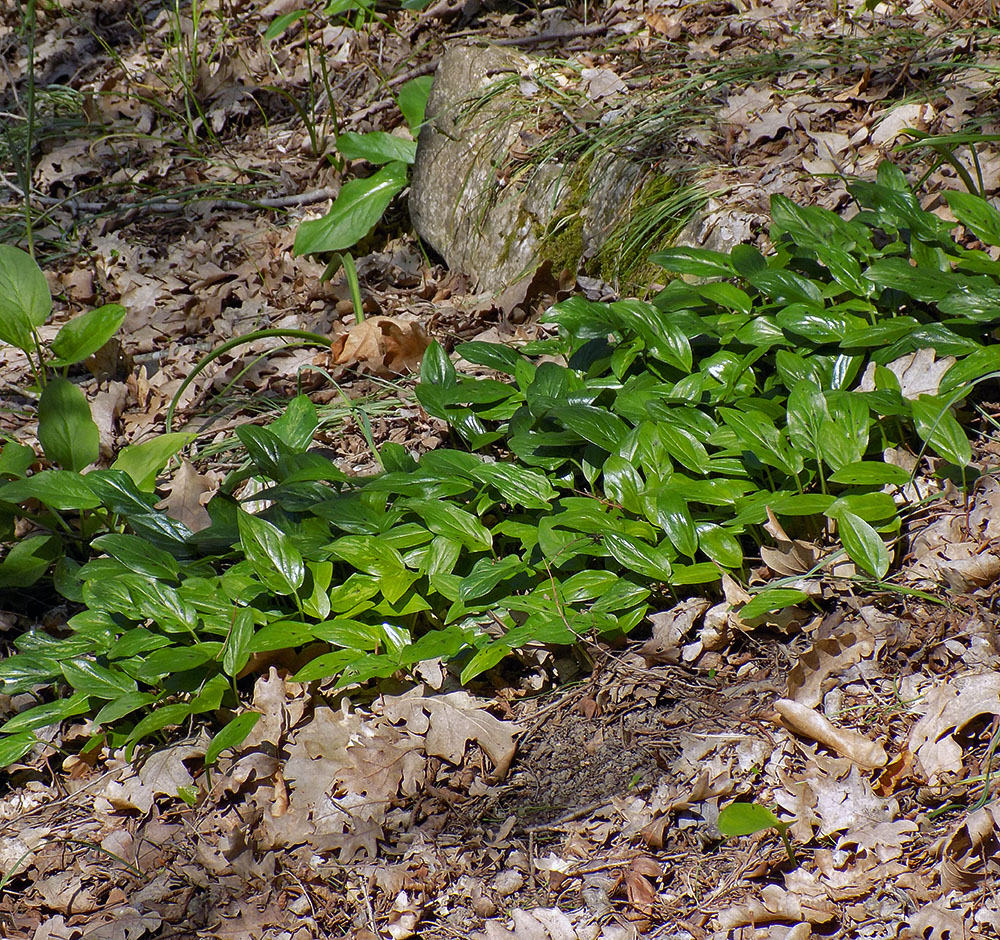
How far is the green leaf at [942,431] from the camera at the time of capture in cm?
200

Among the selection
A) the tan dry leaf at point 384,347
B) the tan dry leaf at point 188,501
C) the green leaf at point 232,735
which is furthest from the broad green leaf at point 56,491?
the tan dry leaf at point 384,347

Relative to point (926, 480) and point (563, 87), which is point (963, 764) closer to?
point (926, 480)

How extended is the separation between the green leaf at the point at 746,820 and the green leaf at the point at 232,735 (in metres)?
1.08

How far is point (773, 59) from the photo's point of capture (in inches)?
147

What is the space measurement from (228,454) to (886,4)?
3.46 metres

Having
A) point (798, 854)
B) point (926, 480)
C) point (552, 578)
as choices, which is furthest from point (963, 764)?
point (552, 578)

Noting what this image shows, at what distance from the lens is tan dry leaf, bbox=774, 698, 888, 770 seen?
1688mm

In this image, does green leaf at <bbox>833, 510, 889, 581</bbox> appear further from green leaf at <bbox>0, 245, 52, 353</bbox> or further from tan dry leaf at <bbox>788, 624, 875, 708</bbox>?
green leaf at <bbox>0, 245, 52, 353</bbox>

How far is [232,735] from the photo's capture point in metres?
2.03

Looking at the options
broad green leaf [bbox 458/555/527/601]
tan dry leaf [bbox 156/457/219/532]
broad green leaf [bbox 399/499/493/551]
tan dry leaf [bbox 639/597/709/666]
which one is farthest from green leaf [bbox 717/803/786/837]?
tan dry leaf [bbox 156/457/219/532]

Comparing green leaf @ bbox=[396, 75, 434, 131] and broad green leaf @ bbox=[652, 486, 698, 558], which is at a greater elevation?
green leaf @ bbox=[396, 75, 434, 131]

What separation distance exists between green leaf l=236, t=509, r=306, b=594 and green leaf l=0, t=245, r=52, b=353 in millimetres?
1237

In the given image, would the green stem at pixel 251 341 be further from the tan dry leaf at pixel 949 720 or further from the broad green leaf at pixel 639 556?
the tan dry leaf at pixel 949 720

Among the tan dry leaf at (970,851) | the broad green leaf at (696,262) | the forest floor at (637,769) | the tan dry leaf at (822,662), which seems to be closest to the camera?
the tan dry leaf at (970,851)
